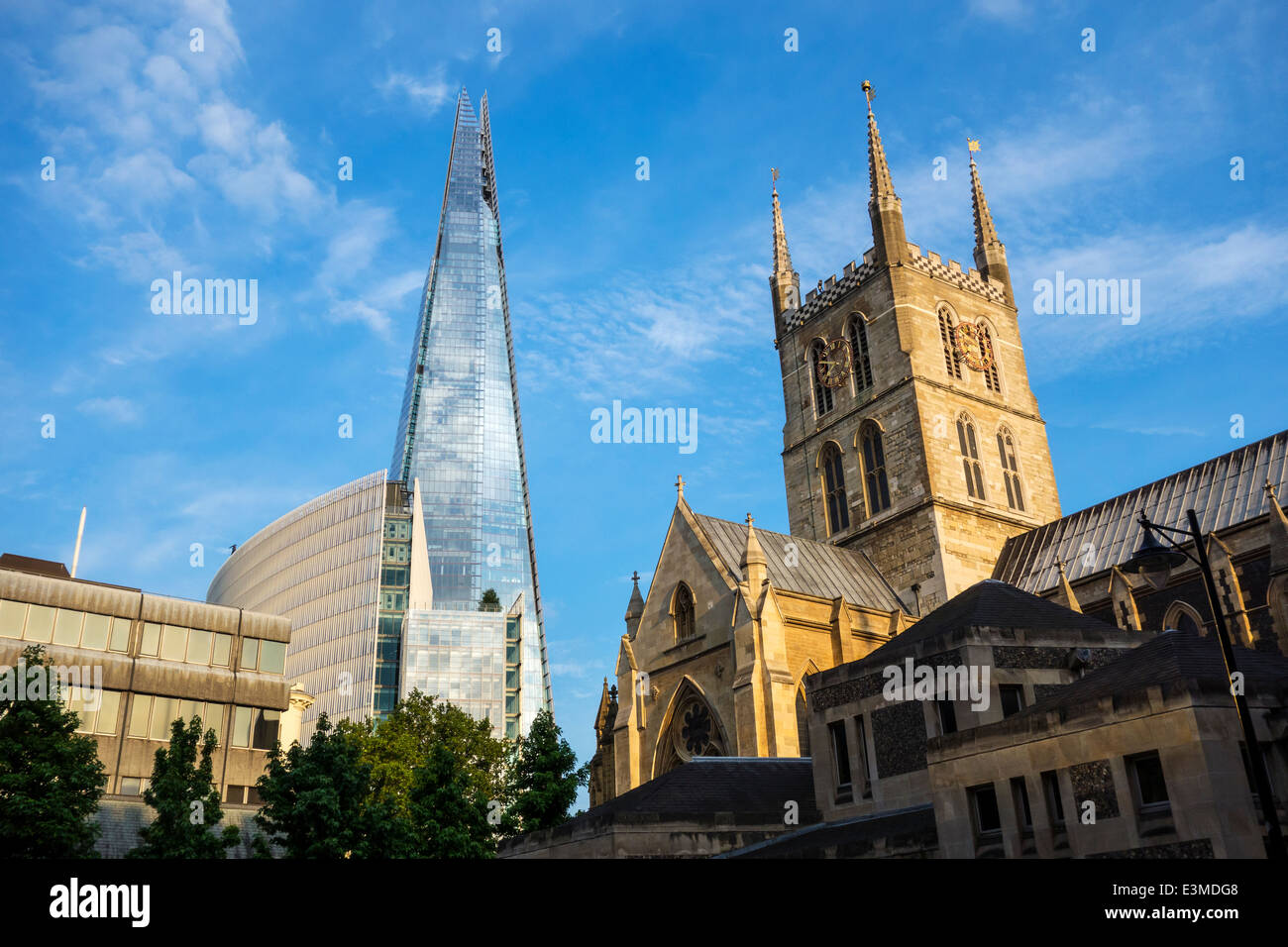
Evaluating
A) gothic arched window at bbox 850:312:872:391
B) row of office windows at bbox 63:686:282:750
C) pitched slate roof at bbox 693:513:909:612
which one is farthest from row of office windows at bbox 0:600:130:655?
gothic arched window at bbox 850:312:872:391

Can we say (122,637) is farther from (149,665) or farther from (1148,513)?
(1148,513)

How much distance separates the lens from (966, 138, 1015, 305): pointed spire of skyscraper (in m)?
59.2

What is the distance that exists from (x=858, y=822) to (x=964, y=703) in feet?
13.5

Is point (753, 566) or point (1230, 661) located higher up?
point (753, 566)

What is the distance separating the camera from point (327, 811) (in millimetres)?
27203

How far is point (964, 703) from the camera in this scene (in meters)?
25.6

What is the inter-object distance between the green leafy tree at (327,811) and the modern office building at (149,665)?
17478 mm

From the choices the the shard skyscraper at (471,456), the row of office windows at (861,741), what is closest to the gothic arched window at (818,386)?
the row of office windows at (861,741)

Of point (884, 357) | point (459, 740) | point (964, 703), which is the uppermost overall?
point (884, 357)

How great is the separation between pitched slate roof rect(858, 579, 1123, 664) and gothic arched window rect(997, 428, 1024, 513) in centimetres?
2297

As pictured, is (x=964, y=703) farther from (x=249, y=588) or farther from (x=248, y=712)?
(x=249, y=588)

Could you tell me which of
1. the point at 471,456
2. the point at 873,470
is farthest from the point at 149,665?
the point at 471,456

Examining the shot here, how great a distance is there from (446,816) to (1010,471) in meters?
33.1
